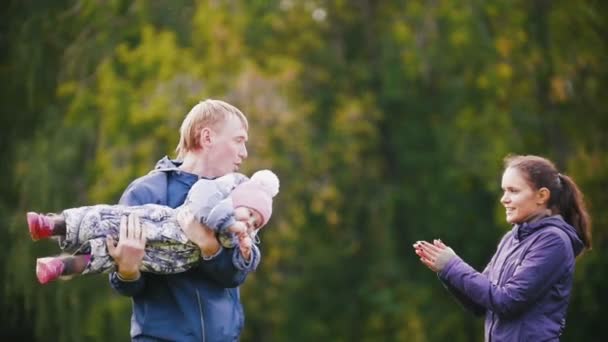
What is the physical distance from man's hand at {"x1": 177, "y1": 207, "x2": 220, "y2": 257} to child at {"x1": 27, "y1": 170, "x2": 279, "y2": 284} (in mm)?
23

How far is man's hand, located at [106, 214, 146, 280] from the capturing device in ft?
10.9

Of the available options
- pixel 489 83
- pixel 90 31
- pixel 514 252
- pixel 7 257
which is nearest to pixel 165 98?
pixel 90 31

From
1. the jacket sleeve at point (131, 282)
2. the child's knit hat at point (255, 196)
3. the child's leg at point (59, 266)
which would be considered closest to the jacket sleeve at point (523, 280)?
the child's knit hat at point (255, 196)

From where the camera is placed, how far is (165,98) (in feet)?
44.2

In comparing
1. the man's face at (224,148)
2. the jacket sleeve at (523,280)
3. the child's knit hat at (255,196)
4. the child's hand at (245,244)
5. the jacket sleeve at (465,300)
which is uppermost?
the man's face at (224,148)

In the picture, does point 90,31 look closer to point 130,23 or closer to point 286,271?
point 130,23

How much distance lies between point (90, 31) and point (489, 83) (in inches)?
262

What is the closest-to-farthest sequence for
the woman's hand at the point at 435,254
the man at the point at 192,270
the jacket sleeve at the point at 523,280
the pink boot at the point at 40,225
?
the pink boot at the point at 40,225 → the man at the point at 192,270 → the jacket sleeve at the point at 523,280 → the woman's hand at the point at 435,254

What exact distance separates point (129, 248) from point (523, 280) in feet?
4.80

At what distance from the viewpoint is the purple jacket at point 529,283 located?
3732mm

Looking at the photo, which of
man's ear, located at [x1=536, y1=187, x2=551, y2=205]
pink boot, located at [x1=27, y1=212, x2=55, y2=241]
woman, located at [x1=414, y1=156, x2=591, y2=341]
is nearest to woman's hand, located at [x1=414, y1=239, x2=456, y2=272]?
woman, located at [x1=414, y1=156, x2=591, y2=341]

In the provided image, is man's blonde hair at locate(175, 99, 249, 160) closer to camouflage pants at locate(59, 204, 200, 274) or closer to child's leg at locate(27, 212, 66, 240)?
camouflage pants at locate(59, 204, 200, 274)

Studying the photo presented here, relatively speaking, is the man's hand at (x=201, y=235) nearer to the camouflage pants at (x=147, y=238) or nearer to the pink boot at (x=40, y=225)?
the camouflage pants at (x=147, y=238)

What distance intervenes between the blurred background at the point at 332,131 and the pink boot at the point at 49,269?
6.92 meters
